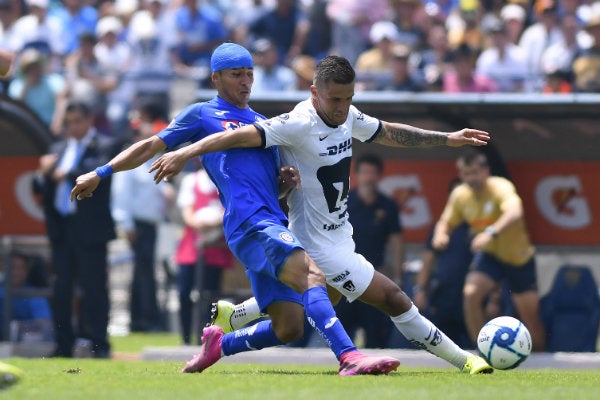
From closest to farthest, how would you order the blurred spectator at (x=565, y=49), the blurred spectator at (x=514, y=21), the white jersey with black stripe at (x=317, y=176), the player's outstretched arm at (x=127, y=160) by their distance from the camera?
the player's outstretched arm at (x=127, y=160) < the white jersey with black stripe at (x=317, y=176) < the blurred spectator at (x=565, y=49) < the blurred spectator at (x=514, y=21)

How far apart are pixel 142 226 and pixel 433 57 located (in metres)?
4.89

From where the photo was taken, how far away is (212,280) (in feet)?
52.5

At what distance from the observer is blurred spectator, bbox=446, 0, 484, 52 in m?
20.2

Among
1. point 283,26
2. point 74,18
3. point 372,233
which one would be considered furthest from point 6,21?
point 372,233

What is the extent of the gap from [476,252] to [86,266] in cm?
426

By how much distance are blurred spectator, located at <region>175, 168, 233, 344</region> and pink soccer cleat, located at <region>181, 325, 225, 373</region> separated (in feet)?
17.5

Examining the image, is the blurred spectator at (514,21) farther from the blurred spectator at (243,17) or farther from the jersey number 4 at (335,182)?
the jersey number 4 at (335,182)

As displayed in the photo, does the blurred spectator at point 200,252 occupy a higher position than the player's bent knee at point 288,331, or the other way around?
the blurred spectator at point 200,252

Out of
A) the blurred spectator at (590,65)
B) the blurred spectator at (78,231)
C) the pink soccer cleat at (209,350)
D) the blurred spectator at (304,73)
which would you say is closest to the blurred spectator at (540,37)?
the blurred spectator at (590,65)

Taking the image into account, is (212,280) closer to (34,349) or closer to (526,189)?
(34,349)

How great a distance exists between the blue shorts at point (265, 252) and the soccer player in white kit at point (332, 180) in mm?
332

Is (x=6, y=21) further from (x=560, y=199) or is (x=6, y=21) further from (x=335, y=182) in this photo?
(x=335, y=182)

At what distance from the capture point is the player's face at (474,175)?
14.4 m

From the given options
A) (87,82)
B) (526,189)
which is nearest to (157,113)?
(87,82)
